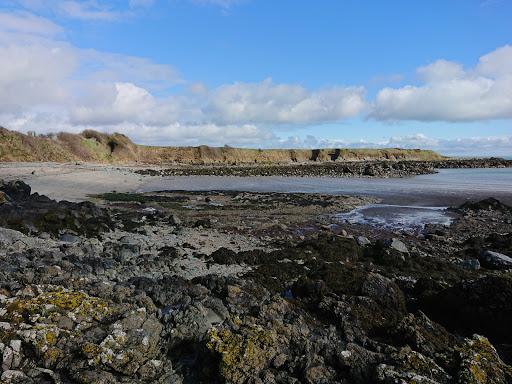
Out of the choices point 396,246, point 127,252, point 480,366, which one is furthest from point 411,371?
point 396,246

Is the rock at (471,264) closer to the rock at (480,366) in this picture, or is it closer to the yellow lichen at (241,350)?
the rock at (480,366)

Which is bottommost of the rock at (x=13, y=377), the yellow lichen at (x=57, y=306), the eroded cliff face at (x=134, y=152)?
the rock at (x=13, y=377)

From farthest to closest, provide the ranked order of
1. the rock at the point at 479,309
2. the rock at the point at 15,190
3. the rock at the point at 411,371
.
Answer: the rock at the point at 15,190 → the rock at the point at 479,309 → the rock at the point at 411,371

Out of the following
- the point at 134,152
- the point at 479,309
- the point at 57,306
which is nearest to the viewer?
the point at 57,306

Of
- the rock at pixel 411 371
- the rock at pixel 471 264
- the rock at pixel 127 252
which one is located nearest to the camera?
the rock at pixel 411 371

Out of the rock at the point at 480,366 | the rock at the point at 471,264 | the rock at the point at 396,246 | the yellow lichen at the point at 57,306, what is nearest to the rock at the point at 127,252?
the yellow lichen at the point at 57,306

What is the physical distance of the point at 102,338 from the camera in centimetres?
480

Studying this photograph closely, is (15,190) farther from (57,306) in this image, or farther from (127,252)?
(57,306)

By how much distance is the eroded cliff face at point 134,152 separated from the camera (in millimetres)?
62781

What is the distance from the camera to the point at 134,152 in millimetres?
89125

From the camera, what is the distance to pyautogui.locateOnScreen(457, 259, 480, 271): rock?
41.0 feet

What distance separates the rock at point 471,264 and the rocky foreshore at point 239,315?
5 cm

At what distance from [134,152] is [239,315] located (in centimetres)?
8767

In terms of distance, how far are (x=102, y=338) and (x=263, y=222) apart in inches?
594
